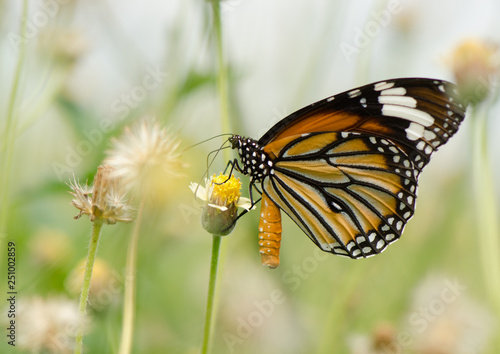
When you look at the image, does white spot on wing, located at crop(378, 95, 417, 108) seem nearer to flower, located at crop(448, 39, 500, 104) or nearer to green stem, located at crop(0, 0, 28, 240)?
flower, located at crop(448, 39, 500, 104)

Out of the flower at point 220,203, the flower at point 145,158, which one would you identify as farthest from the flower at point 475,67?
the flower at point 145,158

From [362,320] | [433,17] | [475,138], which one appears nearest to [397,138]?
[475,138]

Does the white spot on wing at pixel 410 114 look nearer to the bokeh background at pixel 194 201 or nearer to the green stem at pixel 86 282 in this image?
the bokeh background at pixel 194 201

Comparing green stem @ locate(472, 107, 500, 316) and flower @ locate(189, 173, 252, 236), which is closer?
flower @ locate(189, 173, 252, 236)

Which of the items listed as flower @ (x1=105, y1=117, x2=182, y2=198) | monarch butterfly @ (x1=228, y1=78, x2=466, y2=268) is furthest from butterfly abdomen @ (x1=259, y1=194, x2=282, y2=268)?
flower @ (x1=105, y1=117, x2=182, y2=198)

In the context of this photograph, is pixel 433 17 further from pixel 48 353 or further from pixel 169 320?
pixel 48 353

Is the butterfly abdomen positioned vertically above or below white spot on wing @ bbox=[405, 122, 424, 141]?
below
